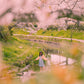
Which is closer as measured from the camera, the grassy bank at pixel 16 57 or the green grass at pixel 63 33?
the grassy bank at pixel 16 57

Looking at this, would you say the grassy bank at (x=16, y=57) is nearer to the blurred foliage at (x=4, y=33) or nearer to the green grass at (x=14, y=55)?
the green grass at (x=14, y=55)

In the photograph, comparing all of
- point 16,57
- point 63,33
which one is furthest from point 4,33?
point 63,33

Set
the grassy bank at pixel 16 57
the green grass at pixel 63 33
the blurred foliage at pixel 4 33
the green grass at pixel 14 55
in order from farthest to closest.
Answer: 1. the green grass at pixel 63 33
2. the blurred foliage at pixel 4 33
3. the green grass at pixel 14 55
4. the grassy bank at pixel 16 57

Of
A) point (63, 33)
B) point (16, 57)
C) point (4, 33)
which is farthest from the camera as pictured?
point (63, 33)

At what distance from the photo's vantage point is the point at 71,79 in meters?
0.35

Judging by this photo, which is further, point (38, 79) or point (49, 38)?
point (49, 38)

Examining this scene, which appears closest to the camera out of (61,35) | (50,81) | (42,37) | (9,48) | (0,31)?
(50,81)

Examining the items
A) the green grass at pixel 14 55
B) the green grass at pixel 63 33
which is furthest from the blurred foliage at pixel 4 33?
the green grass at pixel 63 33

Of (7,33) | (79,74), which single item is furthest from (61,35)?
(79,74)

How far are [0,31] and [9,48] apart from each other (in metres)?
1.45

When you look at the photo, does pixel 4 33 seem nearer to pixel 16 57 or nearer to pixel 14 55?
pixel 14 55

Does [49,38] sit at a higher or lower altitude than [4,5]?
lower

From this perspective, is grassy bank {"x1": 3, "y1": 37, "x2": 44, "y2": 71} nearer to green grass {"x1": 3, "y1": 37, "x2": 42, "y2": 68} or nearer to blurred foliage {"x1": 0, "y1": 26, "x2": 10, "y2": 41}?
green grass {"x1": 3, "y1": 37, "x2": 42, "y2": 68}

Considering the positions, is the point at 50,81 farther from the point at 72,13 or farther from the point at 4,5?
the point at 72,13
